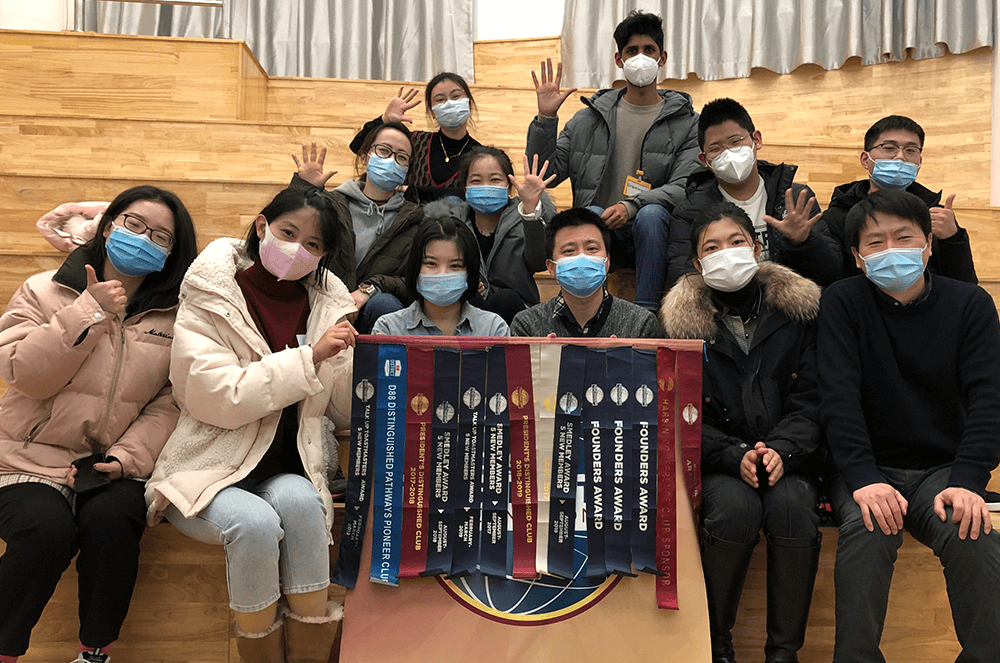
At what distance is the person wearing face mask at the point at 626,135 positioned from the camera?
11.3 ft

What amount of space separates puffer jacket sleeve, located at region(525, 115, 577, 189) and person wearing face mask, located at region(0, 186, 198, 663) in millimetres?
1657

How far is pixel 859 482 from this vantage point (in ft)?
6.88

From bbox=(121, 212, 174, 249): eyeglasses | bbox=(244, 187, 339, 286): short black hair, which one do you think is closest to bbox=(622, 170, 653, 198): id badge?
bbox=(244, 187, 339, 286): short black hair

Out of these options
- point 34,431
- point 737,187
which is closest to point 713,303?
point 737,187

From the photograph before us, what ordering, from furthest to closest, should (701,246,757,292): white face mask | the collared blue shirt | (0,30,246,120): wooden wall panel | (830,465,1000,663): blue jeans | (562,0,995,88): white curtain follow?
(562,0,995,88): white curtain
(0,30,246,120): wooden wall panel
the collared blue shirt
(701,246,757,292): white face mask
(830,465,1000,663): blue jeans

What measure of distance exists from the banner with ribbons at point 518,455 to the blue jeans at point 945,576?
415 millimetres

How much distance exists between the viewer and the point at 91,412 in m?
2.13

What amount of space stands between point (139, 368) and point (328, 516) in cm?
68

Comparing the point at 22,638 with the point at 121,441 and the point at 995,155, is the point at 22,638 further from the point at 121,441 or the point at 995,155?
the point at 995,155

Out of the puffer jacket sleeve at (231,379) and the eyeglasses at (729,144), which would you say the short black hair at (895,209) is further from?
the puffer jacket sleeve at (231,379)

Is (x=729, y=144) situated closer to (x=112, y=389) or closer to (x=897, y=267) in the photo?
(x=897, y=267)

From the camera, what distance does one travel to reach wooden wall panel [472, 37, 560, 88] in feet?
18.5

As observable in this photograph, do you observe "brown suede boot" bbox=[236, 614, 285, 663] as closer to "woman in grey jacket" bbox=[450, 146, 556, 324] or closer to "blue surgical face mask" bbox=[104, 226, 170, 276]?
"blue surgical face mask" bbox=[104, 226, 170, 276]

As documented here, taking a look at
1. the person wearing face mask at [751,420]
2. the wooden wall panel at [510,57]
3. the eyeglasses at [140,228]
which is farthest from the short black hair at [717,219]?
the wooden wall panel at [510,57]
